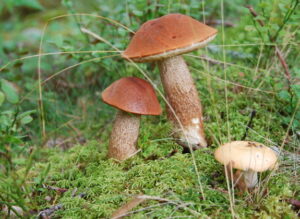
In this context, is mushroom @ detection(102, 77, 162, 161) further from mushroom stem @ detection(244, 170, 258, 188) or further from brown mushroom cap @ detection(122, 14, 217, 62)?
mushroom stem @ detection(244, 170, 258, 188)

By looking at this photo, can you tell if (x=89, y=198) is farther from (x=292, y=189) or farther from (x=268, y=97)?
(x=268, y=97)

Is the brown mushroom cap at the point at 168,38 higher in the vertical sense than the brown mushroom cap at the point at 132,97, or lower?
higher

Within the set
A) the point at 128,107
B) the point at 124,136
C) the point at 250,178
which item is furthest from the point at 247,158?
the point at 124,136

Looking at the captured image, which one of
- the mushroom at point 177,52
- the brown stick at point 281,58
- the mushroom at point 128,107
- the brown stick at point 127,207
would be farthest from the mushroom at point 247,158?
the brown stick at point 281,58

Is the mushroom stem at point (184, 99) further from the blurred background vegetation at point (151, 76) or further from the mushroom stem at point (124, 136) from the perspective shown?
the mushroom stem at point (124, 136)

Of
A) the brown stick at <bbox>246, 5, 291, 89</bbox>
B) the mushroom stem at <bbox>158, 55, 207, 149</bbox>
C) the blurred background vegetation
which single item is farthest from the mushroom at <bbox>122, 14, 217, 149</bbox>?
the brown stick at <bbox>246, 5, 291, 89</bbox>

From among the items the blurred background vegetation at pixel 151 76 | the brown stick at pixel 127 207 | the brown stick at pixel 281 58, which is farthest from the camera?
the brown stick at pixel 281 58

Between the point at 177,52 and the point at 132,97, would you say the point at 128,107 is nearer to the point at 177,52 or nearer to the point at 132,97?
the point at 132,97
